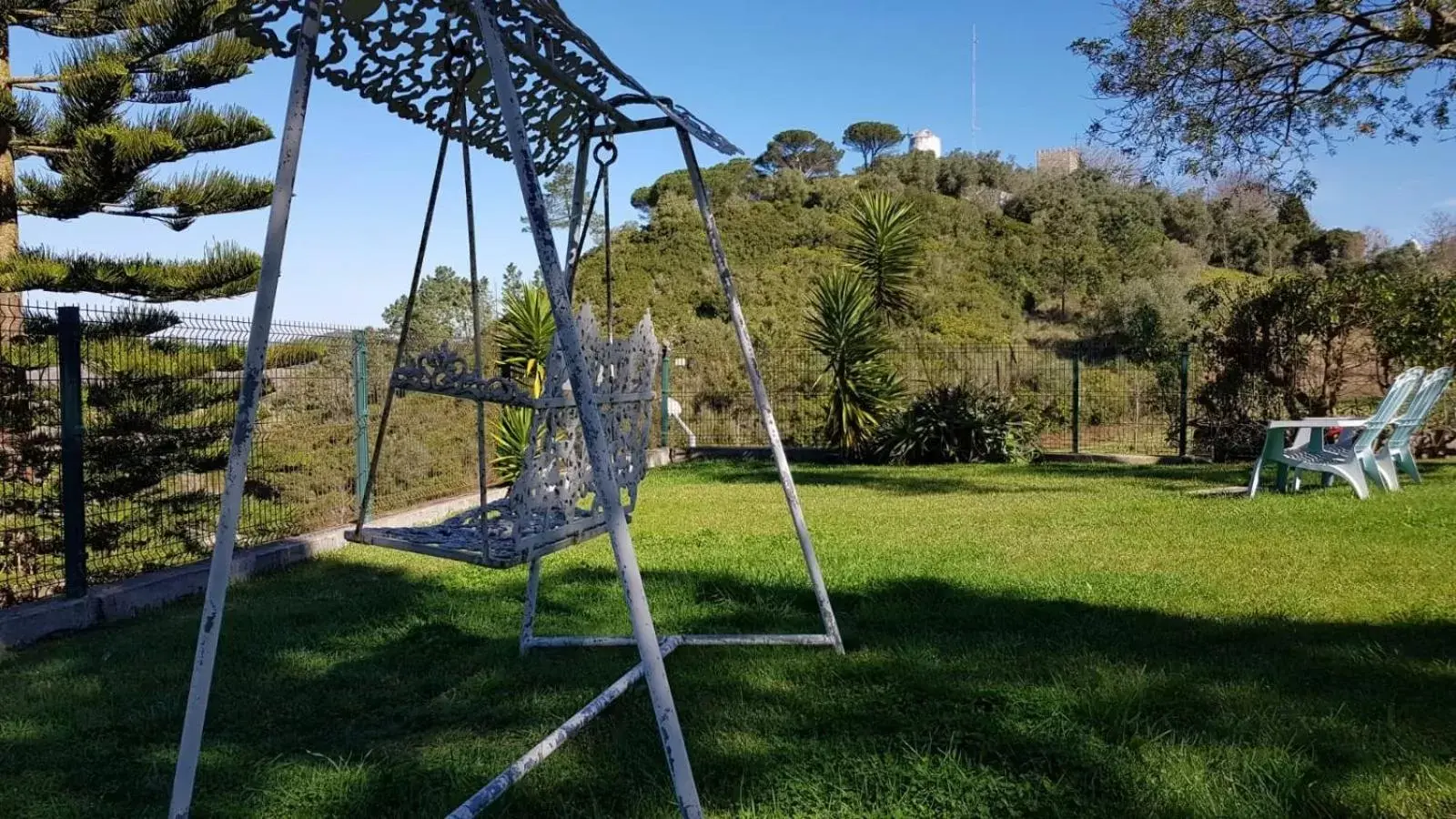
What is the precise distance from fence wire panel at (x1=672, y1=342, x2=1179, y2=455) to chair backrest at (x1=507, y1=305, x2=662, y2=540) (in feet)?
32.9

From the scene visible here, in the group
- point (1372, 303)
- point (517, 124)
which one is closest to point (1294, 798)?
point (517, 124)

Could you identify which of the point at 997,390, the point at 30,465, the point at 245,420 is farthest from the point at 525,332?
the point at 245,420

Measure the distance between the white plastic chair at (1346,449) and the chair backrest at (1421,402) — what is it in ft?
0.32

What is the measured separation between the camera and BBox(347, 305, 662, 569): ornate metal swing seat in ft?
8.46

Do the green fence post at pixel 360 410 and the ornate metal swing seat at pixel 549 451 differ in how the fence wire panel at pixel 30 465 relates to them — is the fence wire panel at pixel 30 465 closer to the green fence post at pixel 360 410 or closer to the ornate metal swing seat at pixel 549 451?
the green fence post at pixel 360 410

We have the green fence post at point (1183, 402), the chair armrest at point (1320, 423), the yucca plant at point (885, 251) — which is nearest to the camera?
the chair armrest at point (1320, 423)

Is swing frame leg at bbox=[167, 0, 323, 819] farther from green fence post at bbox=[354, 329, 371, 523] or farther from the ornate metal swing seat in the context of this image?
green fence post at bbox=[354, 329, 371, 523]

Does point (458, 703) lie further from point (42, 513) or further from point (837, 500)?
point (837, 500)

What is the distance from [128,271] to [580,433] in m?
5.41

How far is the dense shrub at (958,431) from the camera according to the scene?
40.1 feet

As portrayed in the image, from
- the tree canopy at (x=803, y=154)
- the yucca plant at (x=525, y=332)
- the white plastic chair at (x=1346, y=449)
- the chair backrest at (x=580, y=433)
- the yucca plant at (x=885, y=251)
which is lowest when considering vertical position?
the white plastic chair at (x=1346, y=449)

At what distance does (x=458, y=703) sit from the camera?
3121 millimetres

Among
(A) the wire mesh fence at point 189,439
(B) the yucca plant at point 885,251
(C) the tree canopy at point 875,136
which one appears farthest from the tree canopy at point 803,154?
(A) the wire mesh fence at point 189,439

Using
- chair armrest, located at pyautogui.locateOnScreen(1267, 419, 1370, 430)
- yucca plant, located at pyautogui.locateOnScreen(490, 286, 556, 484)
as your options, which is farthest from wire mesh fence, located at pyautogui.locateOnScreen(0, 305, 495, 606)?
chair armrest, located at pyautogui.locateOnScreen(1267, 419, 1370, 430)
